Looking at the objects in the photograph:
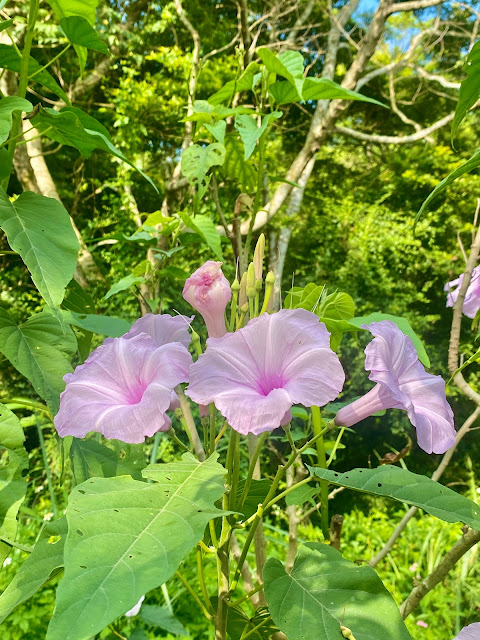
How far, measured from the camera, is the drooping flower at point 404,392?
22.4 inches

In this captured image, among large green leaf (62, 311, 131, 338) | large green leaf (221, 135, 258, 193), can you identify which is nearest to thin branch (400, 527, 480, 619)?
large green leaf (62, 311, 131, 338)

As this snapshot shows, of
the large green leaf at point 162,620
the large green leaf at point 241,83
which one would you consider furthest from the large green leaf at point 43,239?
the large green leaf at point 162,620

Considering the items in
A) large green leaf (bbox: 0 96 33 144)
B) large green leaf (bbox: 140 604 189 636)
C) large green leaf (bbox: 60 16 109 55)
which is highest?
large green leaf (bbox: 60 16 109 55)

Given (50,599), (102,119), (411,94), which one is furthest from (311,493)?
(411,94)

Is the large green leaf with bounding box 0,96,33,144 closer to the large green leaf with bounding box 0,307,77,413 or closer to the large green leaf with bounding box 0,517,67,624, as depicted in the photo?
the large green leaf with bounding box 0,307,77,413

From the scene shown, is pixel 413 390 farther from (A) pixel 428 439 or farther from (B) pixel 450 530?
(B) pixel 450 530

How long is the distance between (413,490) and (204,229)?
69cm

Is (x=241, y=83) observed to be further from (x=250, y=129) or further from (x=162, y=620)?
(x=162, y=620)

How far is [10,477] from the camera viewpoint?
0.70 m

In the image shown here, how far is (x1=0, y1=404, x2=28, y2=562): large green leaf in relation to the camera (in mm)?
683

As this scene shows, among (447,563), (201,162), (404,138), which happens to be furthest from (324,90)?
(404,138)

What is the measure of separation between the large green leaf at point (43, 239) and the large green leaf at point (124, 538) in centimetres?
26

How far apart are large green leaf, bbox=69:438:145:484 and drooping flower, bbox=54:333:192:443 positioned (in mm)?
145

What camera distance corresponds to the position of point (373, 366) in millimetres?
569
